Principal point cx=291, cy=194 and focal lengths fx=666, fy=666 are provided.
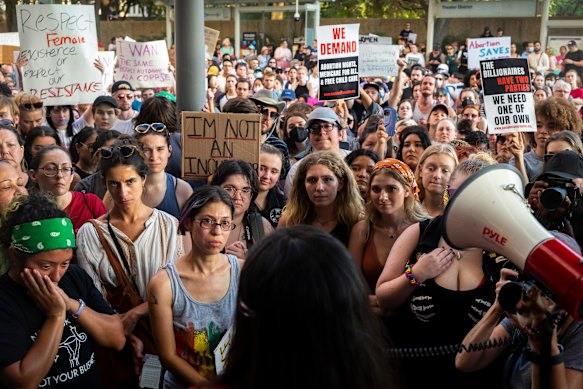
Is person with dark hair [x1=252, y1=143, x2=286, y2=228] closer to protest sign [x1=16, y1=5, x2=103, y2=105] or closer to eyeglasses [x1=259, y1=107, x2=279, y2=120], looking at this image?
eyeglasses [x1=259, y1=107, x2=279, y2=120]

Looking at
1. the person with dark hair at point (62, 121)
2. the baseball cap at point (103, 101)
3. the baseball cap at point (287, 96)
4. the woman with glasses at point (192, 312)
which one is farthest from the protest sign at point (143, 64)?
the woman with glasses at point (192, 312)

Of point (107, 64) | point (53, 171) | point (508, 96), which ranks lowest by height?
point (53, 171)

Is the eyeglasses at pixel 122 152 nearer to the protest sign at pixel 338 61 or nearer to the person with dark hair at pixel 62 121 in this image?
the person with dark hair at pixel 62 121

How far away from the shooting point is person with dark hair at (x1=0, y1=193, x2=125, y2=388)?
97.2 inches

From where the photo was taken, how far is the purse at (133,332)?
3143 mm

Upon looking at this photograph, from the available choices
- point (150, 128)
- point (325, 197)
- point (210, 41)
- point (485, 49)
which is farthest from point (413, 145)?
point (485, 49)

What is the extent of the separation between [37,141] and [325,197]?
256cm

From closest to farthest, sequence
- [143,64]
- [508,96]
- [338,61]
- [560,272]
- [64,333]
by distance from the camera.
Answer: [560,272]
[64,333]
[508,96]
[338,61]
[143,64]

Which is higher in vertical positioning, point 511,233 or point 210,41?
point 210,41

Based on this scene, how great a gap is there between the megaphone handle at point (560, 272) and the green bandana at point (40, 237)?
1781mm

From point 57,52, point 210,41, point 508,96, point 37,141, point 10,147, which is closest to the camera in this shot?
point 10,147

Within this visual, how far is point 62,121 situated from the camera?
6871 mm

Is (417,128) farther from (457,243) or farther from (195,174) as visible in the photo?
(457,243)

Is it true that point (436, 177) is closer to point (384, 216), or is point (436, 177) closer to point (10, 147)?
point (384, 216)
